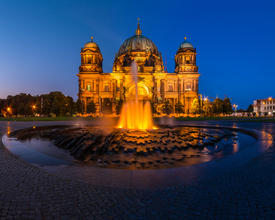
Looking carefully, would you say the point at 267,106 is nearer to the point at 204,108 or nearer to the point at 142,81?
the point at 204,108

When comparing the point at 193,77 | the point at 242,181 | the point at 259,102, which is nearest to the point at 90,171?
the point at 242,181

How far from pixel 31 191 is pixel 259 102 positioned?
149 m

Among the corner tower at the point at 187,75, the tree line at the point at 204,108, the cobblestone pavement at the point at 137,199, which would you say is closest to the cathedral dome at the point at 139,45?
the corner tower at the point at 187,75

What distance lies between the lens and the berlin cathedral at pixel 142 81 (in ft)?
210

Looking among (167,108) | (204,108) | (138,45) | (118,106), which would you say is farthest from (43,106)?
(204,108)

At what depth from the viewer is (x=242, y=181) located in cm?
366

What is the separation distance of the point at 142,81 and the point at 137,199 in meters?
63.2

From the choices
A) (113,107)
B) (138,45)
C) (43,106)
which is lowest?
(113,107)

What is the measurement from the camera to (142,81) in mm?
64688

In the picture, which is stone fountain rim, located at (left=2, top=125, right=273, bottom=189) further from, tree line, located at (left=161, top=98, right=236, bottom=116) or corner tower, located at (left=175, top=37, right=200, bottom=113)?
corner tower, located at (left=175, top=37, right=200, bottom=113)

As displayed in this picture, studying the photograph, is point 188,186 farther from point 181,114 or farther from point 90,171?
point 181,114

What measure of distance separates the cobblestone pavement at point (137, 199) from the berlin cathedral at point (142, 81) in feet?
192

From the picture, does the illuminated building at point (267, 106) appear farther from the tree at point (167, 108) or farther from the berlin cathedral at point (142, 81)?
the tree at point (167, 108)

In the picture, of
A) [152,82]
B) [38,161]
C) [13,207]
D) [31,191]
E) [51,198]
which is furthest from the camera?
[152,82]
